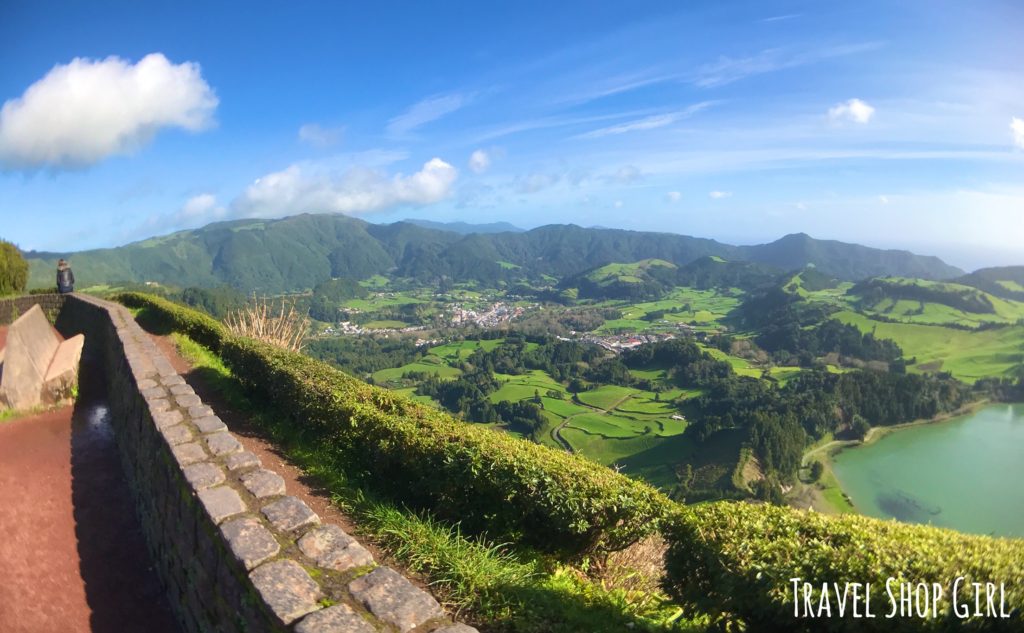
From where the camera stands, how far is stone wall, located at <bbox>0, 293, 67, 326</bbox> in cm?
1569

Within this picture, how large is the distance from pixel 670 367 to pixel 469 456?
255 feet

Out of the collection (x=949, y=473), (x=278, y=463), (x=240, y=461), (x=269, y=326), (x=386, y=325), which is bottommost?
(x=949, y=473)

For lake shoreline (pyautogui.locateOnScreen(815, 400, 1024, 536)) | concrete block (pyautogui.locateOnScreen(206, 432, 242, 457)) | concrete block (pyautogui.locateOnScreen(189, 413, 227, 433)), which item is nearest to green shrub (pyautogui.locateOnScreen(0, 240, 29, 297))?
concrete block (pyautogui.locateOnScreen(189, 413, 227, 433))

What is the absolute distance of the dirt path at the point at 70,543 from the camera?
4215 millimetres

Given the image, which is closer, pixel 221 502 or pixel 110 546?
pixel 221 502

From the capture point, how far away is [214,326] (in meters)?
13.0

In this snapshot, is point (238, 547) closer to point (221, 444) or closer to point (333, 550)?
point (333, 550)

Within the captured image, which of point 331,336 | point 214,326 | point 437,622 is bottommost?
point 331,336

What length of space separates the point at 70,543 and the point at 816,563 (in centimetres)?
714

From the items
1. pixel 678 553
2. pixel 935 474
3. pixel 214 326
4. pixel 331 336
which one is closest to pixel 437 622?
pixel 678 553

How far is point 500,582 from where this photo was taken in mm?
3863

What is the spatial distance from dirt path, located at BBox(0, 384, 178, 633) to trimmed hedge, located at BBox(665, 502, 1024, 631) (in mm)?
4500

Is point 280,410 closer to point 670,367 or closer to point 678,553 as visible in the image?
point 678,553

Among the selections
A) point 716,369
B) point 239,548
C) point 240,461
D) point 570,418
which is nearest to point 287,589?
point 239,548
